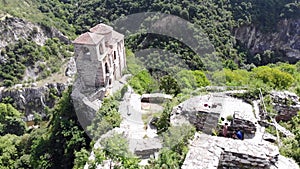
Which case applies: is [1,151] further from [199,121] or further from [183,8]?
[183,8]

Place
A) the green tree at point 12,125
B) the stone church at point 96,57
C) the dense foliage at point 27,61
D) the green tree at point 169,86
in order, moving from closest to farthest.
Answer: the stone church at point 96,57 → the green tree at point 169,86 → the green tree at point 12,125 → the dense foliage at point 27,61

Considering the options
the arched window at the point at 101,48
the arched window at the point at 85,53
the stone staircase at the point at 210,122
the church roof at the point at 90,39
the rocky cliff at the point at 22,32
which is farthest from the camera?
the rocky cliff at the point at 22,32

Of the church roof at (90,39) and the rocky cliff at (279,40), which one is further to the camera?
the rocky cliff at (279,40)

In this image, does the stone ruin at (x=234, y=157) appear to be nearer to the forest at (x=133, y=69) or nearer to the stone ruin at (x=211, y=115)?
the forest at (x=133, y=69)

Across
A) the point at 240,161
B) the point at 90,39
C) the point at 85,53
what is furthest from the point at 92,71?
the point at 240,161

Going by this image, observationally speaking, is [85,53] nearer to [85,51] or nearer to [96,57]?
[85,51]

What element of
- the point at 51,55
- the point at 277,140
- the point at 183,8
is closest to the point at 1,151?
the point at 277,140

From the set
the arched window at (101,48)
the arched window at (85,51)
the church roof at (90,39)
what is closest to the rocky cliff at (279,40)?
the arched window at (101,48)
